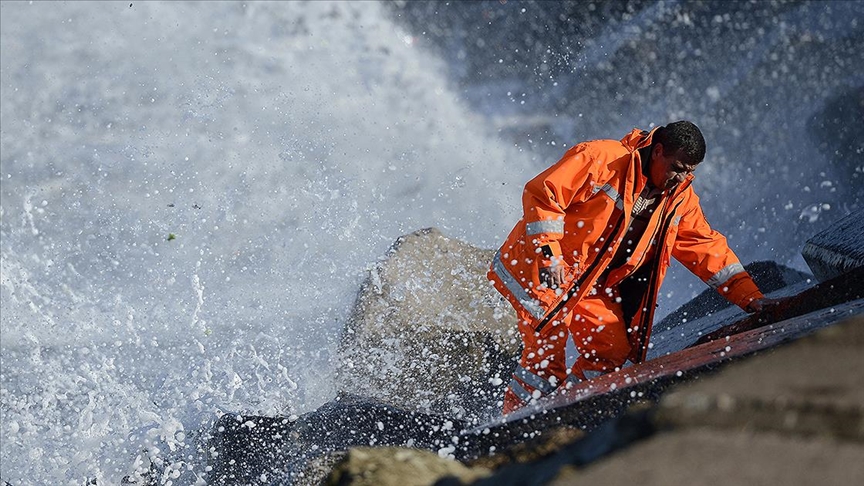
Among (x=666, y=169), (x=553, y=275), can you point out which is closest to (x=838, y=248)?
(x=666, y=169)

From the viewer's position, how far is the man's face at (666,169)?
12.2 feet

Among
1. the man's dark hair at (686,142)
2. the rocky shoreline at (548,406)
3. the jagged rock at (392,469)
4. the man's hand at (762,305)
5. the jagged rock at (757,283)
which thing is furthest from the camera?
the jagged rock at (757,283)

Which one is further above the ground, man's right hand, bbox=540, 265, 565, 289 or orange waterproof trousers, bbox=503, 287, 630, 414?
man's right hand, bbox=540, 265, 565, 289

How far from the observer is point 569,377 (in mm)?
4141

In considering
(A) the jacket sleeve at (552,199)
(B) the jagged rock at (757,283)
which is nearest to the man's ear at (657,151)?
(A) the jacket sleeve at (552,199)

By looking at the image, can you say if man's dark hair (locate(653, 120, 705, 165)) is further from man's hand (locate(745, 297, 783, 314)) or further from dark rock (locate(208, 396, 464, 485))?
dark rock (locate(208, 396, 464, 485))

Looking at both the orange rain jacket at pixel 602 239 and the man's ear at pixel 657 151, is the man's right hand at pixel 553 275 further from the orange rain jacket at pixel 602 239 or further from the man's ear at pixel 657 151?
the man's ear at pixel 657 151

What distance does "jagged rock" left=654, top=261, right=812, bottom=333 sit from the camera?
5617mm

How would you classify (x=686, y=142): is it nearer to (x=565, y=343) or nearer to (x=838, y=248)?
(x=565, y=343)

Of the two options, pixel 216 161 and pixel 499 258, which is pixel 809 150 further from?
pixel 499 258

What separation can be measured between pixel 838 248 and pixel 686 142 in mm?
1192

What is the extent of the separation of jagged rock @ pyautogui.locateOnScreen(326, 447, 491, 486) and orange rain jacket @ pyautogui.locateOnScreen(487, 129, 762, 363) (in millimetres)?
1770

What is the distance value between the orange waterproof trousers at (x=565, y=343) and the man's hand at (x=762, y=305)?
568mm

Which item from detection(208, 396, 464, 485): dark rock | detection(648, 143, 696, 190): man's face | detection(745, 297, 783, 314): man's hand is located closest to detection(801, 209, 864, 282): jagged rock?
detection(745, 297, 783, 314): man's hand
